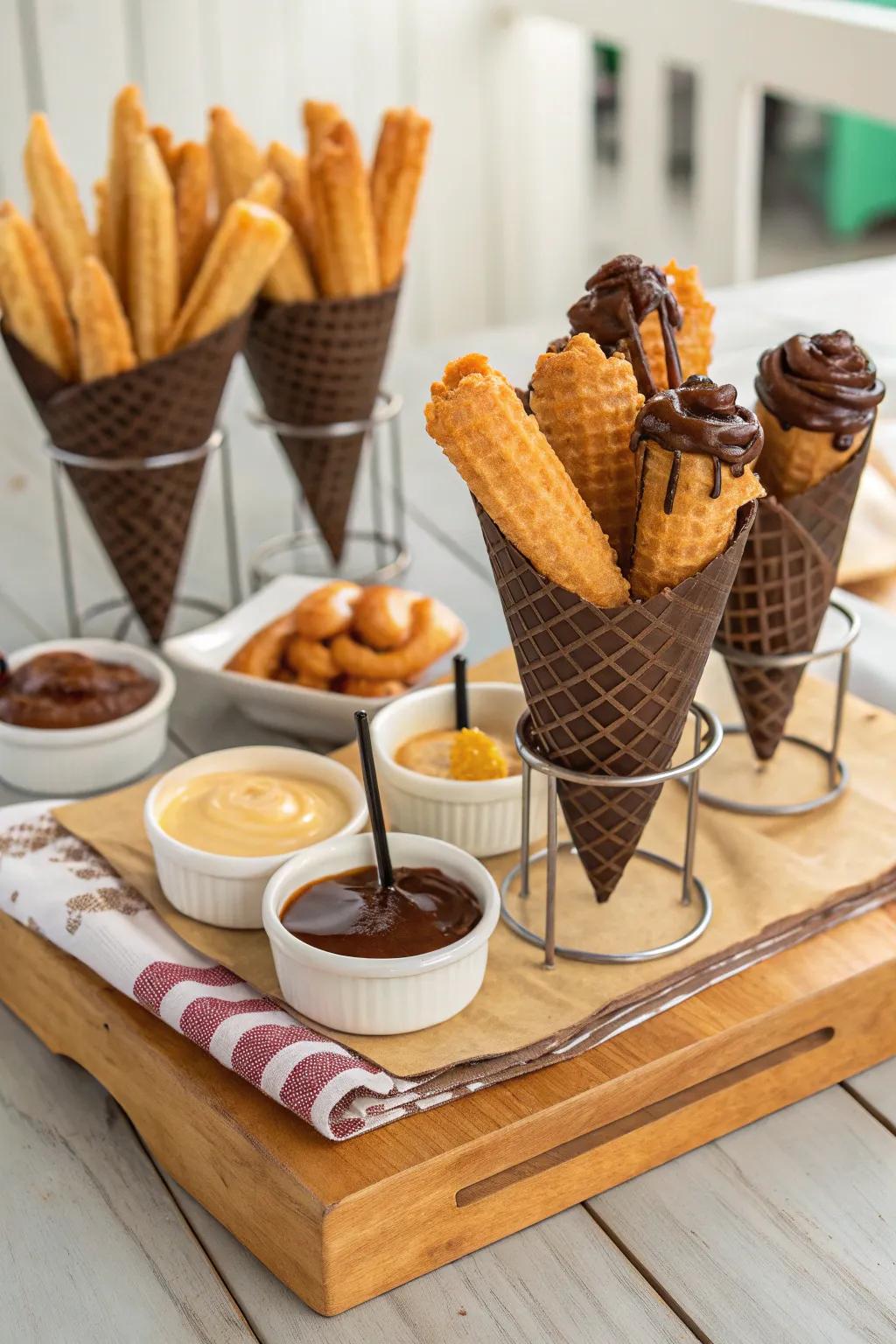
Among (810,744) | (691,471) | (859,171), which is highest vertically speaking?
(691,471)

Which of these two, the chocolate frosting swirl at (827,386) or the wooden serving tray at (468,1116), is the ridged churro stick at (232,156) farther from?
the wooden serving tray at (468,1116)

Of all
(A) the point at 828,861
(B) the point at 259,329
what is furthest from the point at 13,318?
(A) the point at 828,861

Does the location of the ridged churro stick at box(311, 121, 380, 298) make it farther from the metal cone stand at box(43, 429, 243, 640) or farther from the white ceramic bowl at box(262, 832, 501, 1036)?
the white ceramic bowl at box(262, 832, 501, 1036)

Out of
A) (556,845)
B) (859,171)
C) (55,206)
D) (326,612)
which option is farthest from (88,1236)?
(859,171)

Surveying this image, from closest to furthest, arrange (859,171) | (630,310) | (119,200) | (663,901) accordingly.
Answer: (630,310) → (663,901) → (119,200) → (859,171)

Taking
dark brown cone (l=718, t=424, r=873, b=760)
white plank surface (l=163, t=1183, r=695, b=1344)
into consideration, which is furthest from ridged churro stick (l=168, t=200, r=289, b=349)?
white plank surface (l=163, t=1183, r=695, b=1344)

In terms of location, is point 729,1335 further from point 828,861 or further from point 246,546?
point 246,546

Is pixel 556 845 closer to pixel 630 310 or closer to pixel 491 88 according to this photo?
pixel 630 310
